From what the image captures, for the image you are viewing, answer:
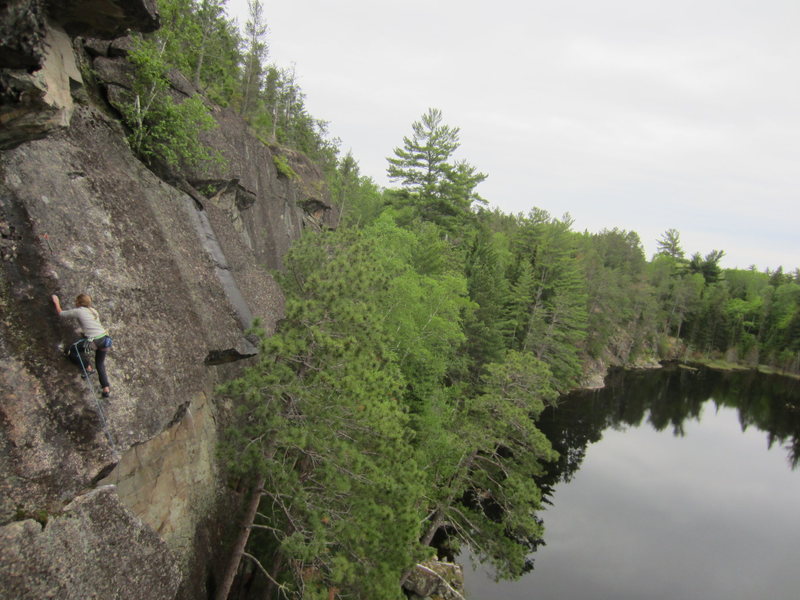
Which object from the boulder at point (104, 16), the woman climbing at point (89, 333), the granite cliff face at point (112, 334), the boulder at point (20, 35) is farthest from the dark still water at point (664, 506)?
the boulder at point (104, 16)

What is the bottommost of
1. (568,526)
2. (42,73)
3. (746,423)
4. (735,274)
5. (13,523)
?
(568,526)

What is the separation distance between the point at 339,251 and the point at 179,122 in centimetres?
467

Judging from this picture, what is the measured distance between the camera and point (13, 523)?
4.40m

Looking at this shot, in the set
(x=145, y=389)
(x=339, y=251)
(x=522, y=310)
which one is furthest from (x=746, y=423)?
(x=145, y=389)

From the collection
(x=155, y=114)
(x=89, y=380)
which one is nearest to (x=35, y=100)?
(x=89, y=380)

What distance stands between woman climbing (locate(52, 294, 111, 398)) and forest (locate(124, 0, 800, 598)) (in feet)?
7.70

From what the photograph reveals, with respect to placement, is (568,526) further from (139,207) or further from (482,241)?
(139,207)

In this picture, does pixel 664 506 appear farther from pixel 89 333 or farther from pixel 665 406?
pixel 89 333

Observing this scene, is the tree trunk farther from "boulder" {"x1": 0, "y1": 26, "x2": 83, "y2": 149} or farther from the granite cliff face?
"boulder" {"x1": 0, "y1": 26, "x2": 83, "y2": 149}

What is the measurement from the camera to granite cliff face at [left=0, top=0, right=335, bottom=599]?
4746mm

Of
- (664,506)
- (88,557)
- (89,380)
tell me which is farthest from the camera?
(664,506)

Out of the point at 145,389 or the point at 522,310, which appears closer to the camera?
the point at 145,389

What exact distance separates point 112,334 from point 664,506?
29305 mm

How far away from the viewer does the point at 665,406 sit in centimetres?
4456
